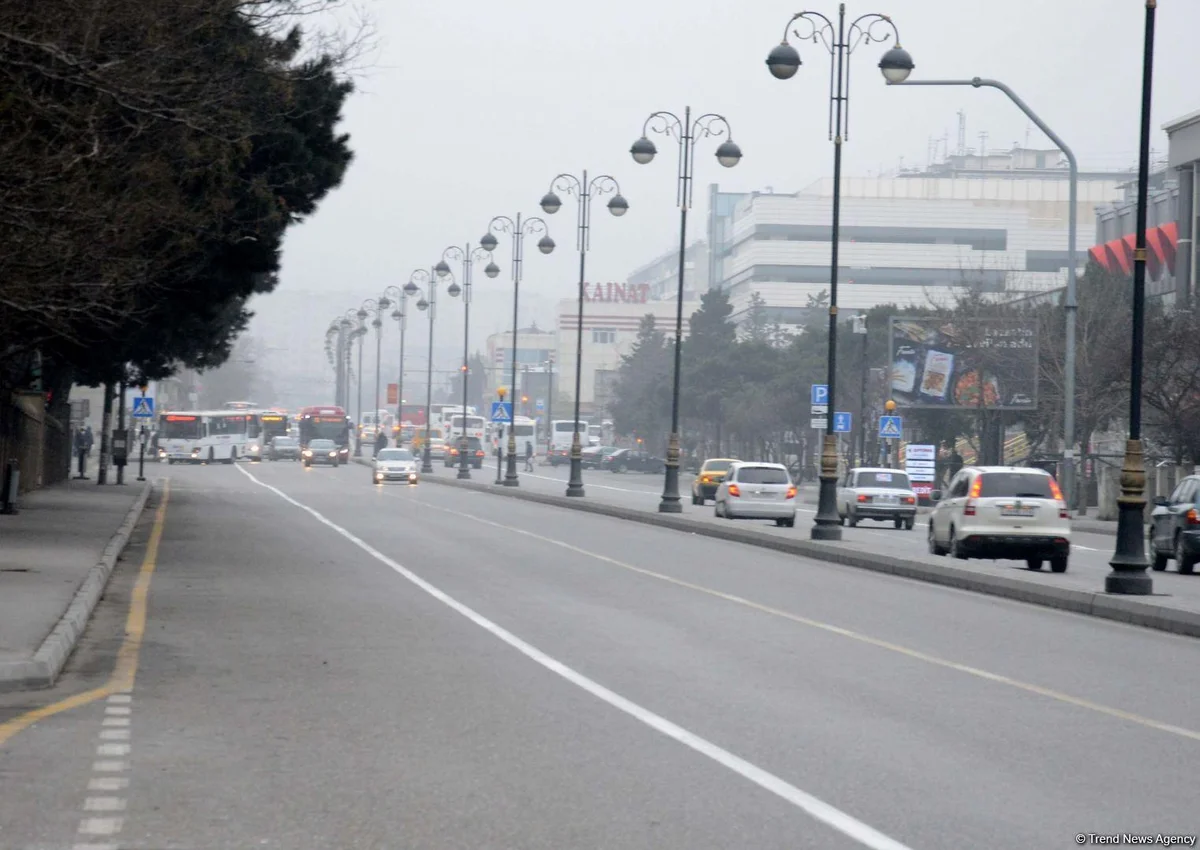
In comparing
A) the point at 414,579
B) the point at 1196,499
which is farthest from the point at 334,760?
the point at 1196,499

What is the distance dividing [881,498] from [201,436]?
217ft

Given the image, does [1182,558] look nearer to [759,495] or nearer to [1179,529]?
[1179,529]

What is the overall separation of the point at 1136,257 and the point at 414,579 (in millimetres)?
9518

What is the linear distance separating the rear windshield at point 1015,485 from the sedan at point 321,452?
246ft

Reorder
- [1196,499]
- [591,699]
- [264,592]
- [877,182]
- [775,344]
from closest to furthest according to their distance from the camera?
[591,699], [264,592], [1196,499], [775,344], [877,182]

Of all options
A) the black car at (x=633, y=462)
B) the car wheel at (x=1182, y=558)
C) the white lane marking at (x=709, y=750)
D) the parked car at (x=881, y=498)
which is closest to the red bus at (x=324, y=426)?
the black car at (x=633, y=462)

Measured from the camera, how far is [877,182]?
156125 mm

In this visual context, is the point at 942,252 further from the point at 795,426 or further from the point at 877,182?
the point at 795,426

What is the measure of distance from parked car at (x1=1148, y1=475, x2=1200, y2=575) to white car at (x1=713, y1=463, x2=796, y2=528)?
530 inches

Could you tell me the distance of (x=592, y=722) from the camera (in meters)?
10.9

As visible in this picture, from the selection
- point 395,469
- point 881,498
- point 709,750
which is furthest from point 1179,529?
point 395,469

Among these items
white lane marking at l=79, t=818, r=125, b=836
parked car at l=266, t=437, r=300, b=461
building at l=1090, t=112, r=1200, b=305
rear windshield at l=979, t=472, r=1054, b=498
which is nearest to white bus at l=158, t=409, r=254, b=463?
parked car at l=266, t=437, r=300, b=461

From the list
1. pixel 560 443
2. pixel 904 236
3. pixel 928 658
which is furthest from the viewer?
pixel 904 236

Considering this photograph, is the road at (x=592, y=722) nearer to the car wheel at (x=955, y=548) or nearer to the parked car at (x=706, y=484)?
the car wheel at (x=955, y=548)
